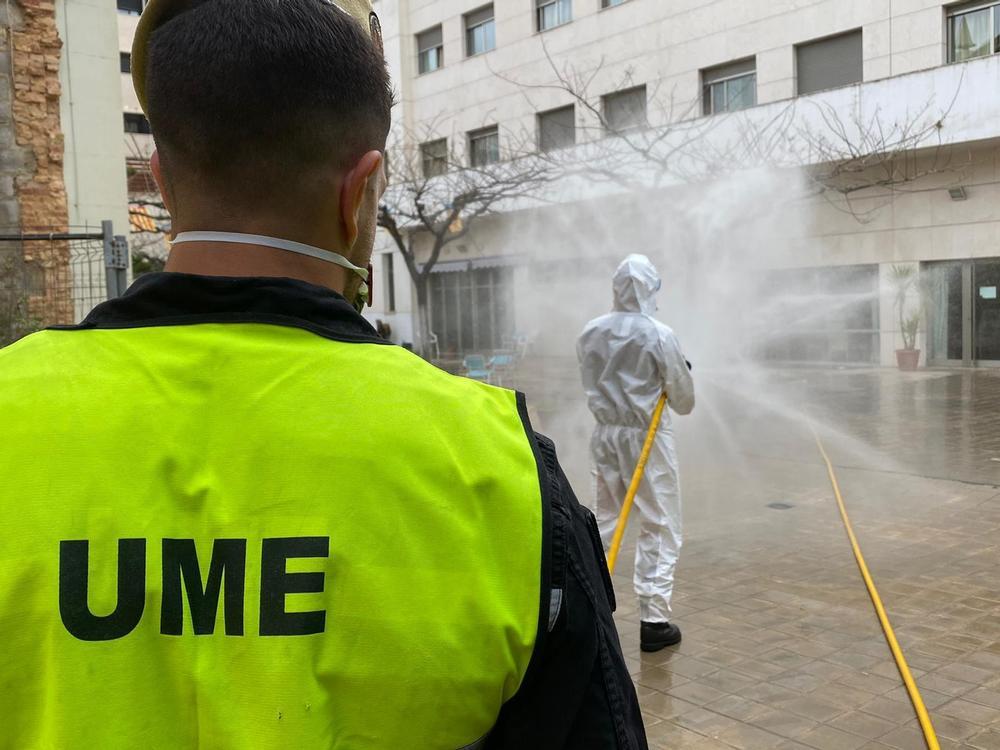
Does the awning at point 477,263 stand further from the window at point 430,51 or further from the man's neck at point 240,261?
the man's neck at point 240,261

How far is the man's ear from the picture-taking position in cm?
106

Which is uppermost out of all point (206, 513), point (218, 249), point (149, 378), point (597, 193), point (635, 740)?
point (597, 193)

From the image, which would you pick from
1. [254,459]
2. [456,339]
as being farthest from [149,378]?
[456,339]

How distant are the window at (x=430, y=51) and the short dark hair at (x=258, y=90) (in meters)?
27.3

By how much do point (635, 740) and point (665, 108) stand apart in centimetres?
2163

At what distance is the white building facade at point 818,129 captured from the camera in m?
17.8

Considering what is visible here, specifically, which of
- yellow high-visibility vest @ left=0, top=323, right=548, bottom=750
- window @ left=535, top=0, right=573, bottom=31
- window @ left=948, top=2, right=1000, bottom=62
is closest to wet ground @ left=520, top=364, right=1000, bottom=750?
yellow high-visibility vest @ left=0, top=323, right=548, bottom=750

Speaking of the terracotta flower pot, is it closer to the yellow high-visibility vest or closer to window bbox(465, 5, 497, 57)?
window bbox(465, 5, 497, 57)

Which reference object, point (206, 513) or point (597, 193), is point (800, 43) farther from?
point (206, 513)

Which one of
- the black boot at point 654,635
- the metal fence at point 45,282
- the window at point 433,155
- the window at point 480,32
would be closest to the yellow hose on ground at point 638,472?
the black boot at point 654,635

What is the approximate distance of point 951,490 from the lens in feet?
25.8

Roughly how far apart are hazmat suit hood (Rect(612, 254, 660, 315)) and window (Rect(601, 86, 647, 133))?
1699 cm

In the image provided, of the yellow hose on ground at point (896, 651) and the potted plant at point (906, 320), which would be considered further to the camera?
the potted plant at point (906, 320)

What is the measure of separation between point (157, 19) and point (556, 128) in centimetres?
2348
